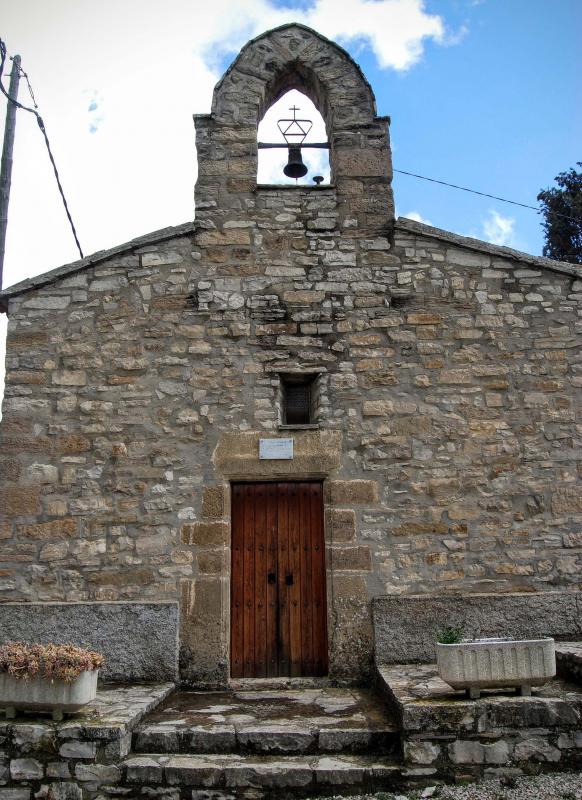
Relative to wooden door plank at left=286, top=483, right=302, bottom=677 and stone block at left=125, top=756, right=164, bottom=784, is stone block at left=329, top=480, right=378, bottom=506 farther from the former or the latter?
stone block at left=125, top=756, right=164, bottom=784

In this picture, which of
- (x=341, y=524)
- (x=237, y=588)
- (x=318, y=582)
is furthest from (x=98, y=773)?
(x=341, y=524)

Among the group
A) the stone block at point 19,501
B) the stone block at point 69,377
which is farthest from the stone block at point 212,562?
the stone block at point 69,377

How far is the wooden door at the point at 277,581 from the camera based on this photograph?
5426 mm

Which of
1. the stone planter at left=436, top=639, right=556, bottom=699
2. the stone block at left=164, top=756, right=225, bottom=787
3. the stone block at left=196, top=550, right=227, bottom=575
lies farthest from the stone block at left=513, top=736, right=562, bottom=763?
the stone block at left=196, top=550, right=227, bottom=575

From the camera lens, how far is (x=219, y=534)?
5418 millimetres

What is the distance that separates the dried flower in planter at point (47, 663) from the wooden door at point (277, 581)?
1.74 meters

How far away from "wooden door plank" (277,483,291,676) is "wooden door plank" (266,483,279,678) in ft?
0.10

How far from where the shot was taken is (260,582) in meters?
5.56

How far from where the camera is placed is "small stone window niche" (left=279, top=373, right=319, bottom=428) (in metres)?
5.82

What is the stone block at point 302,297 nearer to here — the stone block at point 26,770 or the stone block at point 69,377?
the stone block at point 69,377

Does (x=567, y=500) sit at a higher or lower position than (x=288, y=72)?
lower

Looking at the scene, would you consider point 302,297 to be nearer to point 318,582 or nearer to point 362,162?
point 362,162

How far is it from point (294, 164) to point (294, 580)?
4.02 metres

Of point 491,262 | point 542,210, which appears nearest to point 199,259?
point 491,262
